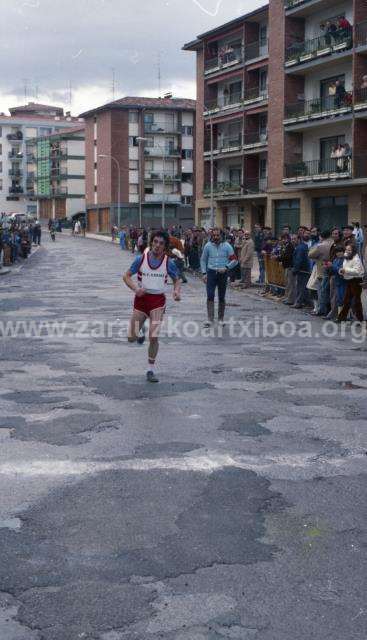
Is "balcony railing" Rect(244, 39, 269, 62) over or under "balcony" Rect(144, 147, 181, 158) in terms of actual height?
over

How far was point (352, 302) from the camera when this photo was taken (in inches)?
614

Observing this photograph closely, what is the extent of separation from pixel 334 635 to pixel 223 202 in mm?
53153

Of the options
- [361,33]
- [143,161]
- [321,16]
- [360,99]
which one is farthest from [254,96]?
[143,161]

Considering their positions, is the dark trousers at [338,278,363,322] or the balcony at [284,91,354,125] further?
the balcony at [284,91,354,125]

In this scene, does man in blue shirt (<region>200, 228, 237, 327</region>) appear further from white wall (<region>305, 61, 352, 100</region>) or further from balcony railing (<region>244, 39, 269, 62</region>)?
balcony railing (<region>244, 39, 269, 62</region>)

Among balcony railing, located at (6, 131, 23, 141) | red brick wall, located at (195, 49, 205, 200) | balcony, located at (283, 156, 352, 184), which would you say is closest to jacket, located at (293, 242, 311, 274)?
balcony, located at (283, 156, 352, 184)

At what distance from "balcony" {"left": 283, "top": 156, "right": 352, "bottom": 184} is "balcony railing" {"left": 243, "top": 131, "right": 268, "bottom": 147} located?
5.97 metres

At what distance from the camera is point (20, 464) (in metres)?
6.11

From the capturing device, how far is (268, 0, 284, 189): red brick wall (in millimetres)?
44344

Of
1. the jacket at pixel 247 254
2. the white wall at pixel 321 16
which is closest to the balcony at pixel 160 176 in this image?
the white wall at pixel 321 16

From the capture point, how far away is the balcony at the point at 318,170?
38.6 metres

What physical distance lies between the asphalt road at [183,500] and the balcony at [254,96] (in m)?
40.0

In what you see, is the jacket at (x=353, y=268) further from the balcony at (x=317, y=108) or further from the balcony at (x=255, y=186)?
the balcony at (x=255, y=186)

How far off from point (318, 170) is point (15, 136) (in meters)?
88.8
